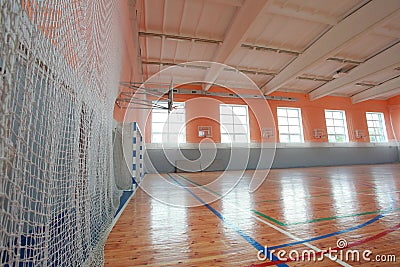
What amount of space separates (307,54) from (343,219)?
5.49 metres

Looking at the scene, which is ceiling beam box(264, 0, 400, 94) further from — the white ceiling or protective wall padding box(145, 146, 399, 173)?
protective wall padding box(145, 146, 399, 173)

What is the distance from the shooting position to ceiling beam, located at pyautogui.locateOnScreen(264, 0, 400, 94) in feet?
12.5

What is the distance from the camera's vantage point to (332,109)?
30.5ft

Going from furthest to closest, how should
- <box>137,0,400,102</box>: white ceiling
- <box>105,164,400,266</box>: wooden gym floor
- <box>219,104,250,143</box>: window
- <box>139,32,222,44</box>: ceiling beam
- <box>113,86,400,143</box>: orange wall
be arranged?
<box>219,104,250,143</box>: window < <box>113,86,400,143</box>: orange wall < <box>139,32,222,44</box>: ceiling beam < <box>137,0,400,102</box>: white ceiling < <box>105,164,400,266</box>: wooden gym floor

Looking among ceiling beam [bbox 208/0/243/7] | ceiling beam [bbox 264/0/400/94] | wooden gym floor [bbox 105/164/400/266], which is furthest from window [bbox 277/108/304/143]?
wooden gym floor [bbox 105/164/400/266]

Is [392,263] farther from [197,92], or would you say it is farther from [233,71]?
[197,92]

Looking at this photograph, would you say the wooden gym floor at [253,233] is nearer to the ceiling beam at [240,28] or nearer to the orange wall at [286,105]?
the ceiling beam at [240,28]

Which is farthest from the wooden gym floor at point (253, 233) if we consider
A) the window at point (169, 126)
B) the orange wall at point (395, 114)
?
the orange wall at point (395, 114)

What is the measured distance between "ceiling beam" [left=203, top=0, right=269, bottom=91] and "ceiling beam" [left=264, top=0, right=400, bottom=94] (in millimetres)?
2266

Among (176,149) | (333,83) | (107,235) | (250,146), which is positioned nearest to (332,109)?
(333,83)

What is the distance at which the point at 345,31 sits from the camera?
4.46 m

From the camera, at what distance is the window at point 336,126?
30.1 feet

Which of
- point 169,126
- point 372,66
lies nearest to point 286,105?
point 372,66

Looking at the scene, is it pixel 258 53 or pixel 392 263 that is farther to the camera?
pixel 258 53
